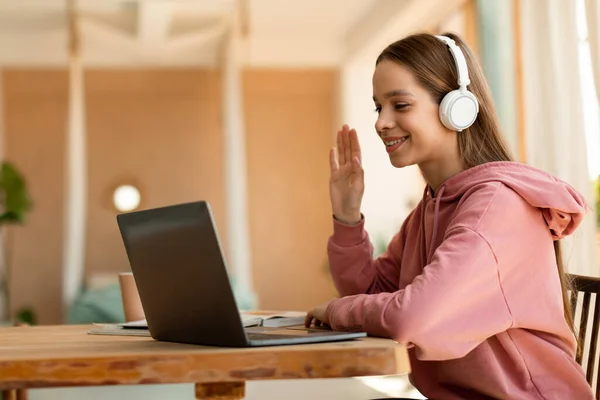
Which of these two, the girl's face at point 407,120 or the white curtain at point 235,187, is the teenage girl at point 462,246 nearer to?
the girl's face at point 407,120

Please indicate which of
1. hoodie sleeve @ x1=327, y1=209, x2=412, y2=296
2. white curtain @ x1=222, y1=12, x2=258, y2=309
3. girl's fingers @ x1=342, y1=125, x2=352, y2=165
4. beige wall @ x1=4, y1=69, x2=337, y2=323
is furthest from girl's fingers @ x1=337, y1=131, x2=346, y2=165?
beige wall @ x1=4, y1=69, x2=337, y2=323

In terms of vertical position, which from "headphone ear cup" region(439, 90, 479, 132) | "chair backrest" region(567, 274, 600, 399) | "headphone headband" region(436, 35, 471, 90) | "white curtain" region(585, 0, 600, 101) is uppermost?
"white curtain" region(585, 0, 600, 101)

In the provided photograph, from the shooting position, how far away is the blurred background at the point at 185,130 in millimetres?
6559

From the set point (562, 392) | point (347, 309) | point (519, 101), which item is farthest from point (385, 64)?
point (519, 101)

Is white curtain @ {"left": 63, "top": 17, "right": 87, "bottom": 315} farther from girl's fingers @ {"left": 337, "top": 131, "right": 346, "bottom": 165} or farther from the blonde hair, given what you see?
the blonde hair

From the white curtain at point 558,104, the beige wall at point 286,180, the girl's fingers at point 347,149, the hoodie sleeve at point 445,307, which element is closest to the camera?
the hoodie sleeve at point 445,307

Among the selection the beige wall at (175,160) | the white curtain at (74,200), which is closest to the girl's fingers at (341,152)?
the white curtain at (74,200)

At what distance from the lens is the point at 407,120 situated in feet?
5.34

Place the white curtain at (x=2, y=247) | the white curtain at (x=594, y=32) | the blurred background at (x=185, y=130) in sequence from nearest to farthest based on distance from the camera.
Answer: the white curtain at (x=594, y=32) → the blurred background at (x=185, y=130) → the white curtain at (x=2, y=247)

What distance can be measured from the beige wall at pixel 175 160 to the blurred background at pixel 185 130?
11 millimetres

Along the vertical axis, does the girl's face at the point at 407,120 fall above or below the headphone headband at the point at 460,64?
below

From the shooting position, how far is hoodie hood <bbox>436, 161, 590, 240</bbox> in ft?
4.74

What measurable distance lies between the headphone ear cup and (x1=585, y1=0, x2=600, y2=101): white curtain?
1319 mm

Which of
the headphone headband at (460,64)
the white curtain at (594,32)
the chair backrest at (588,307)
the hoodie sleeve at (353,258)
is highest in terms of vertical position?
the white curtain at (594,32)
